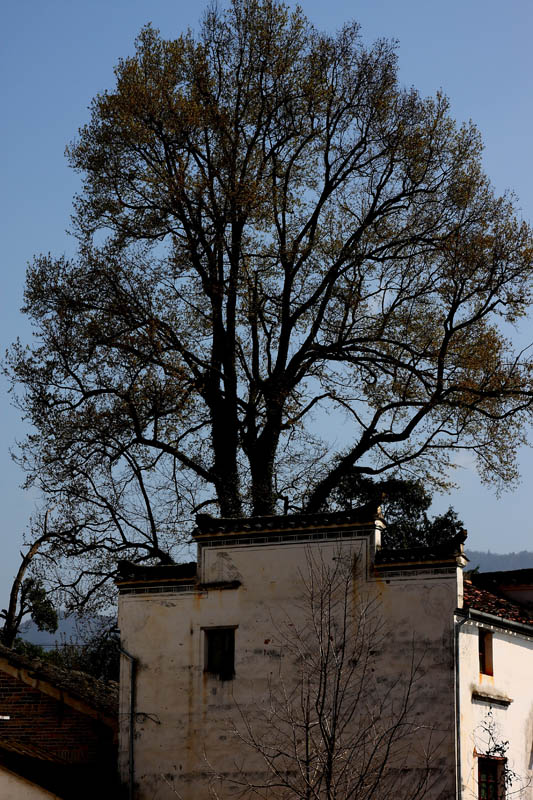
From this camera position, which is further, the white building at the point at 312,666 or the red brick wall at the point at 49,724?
the red brick wall at the point at 49,724

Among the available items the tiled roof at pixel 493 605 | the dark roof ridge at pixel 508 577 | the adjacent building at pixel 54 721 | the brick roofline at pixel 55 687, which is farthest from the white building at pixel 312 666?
the dark roof ridge at pixel 508 577

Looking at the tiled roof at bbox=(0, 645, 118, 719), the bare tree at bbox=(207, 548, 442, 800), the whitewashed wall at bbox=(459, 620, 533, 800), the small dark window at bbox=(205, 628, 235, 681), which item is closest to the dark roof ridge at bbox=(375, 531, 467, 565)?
the bare tree at bbox=(207, 548, 442, 800)

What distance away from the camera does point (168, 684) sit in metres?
21.6

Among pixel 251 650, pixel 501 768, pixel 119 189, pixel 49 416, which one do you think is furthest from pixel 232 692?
pixel 119 189

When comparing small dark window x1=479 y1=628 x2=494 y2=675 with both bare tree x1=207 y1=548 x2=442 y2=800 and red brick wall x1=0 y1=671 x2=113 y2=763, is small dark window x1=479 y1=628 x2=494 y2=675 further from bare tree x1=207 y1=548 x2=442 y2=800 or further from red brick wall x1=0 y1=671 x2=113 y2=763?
red brick wall x1=0 y1=671 x2=113 y2=763

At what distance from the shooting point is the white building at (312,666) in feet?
63.9

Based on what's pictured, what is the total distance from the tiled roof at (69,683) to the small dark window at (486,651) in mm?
7149

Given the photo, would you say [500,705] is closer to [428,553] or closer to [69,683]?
[428,553]

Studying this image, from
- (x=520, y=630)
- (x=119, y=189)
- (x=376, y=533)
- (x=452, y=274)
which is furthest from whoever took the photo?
(x=119, y=189)

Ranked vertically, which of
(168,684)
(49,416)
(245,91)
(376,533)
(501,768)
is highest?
(245,91)

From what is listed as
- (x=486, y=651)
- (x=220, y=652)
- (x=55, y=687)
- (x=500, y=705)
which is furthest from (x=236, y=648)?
(x=500, y=705)

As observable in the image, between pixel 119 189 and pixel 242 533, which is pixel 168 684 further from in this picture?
pixel 119 189

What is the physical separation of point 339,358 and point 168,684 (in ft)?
35.0

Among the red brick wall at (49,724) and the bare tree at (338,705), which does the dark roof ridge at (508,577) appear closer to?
the bare tree at (338,705)
